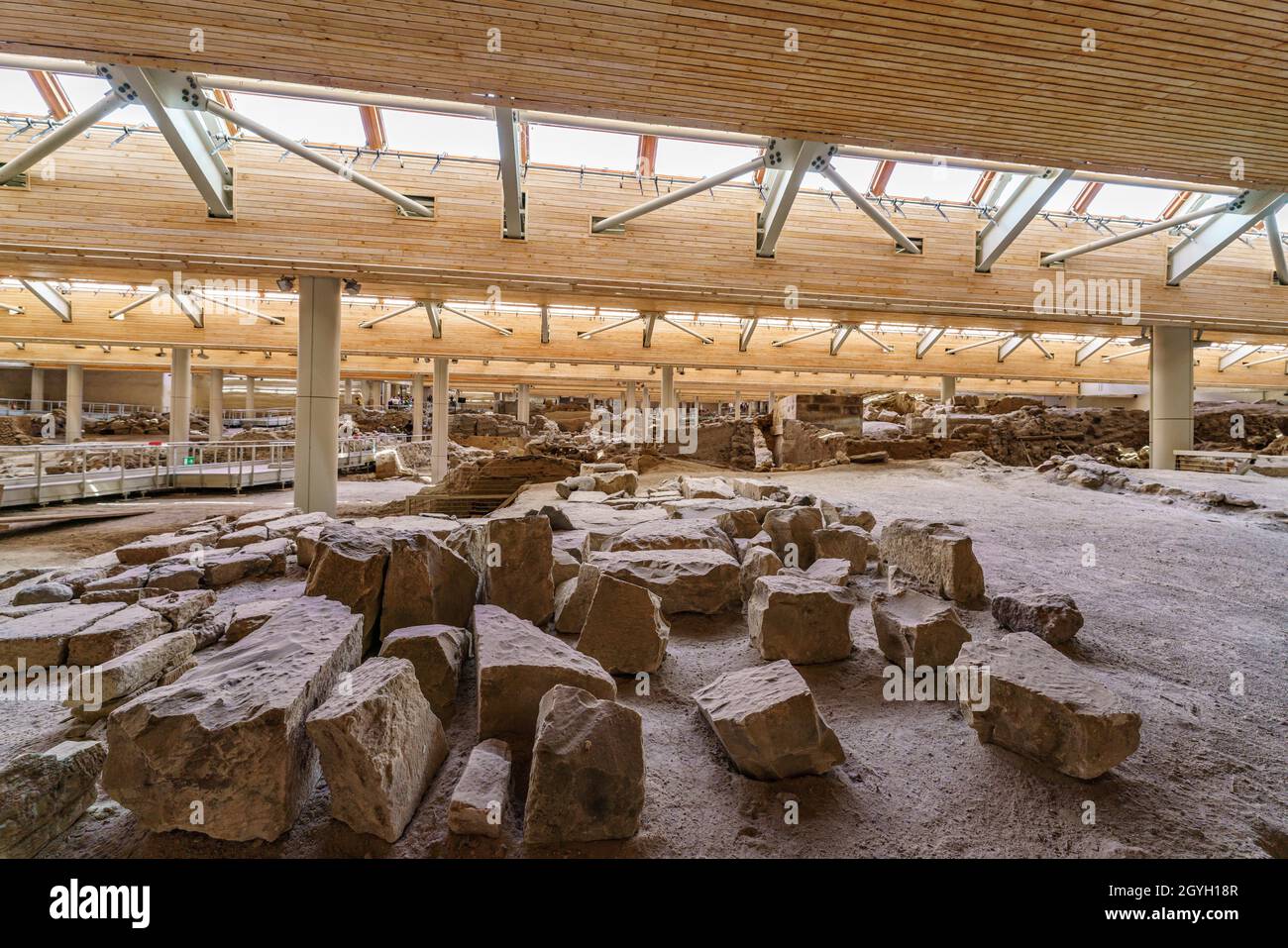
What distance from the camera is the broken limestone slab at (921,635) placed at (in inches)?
102

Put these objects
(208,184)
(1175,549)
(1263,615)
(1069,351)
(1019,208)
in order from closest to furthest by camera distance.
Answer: (1263,615), (1175,549), (208,184), (1019,208), (1069,351)

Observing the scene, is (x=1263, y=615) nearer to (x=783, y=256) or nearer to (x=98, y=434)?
(x=783, y=256)

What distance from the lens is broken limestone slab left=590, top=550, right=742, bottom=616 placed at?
11.0 ft

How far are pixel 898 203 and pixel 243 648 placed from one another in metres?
12.5

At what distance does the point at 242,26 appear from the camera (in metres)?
4.36

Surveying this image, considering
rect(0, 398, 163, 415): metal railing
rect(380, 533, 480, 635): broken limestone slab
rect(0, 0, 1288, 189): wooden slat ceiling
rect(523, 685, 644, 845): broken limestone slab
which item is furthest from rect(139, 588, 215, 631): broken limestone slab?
rect(0, 398, 163, 415): metal railing

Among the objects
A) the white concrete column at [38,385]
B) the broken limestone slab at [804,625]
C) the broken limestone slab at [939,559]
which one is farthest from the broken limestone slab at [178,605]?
the white concrete column at [38,385]

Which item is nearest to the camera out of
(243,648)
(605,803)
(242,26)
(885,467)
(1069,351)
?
(605,803)

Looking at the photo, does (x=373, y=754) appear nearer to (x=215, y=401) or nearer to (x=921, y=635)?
(x=921, y=635)

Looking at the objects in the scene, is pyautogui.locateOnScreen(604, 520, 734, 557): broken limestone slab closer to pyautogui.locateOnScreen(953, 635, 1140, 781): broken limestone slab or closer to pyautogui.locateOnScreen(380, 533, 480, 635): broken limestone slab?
pyautogui.locateOnScreen(380, 533, 480, 635): broken limestone slab

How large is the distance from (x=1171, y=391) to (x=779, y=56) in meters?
14.0

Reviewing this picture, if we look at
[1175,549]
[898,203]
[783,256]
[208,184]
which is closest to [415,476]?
[208,184]

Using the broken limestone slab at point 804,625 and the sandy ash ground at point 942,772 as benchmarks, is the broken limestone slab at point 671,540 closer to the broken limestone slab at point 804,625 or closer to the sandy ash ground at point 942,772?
the sandy ash ground at point 942,772

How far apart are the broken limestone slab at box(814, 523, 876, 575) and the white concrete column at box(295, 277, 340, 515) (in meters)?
8.05
